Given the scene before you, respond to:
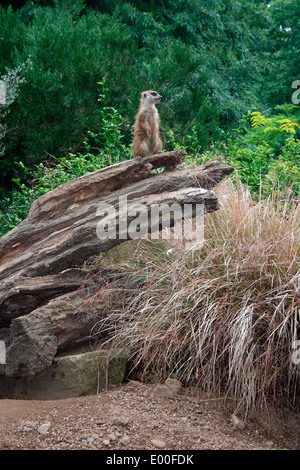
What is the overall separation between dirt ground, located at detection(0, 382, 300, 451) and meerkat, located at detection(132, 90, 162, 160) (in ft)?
6.96

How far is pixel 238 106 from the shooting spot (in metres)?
9.38

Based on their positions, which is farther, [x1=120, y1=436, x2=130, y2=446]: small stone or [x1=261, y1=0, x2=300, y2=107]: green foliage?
[x1=261, y1=0, x2=300, y2=107]: green foliage

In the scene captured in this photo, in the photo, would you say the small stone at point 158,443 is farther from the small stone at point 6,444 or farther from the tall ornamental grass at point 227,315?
the small stone at point 6,444

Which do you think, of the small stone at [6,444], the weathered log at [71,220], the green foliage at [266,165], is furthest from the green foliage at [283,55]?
the small stone at [6,444]

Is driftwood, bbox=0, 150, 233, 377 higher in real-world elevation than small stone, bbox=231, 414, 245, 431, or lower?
higher

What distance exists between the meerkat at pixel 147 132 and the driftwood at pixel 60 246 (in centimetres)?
48

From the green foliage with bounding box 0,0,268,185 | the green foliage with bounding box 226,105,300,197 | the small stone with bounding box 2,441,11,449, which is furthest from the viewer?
the green foliage with bounding box 0,0,268,185

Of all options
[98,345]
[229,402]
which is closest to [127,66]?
[98,345]

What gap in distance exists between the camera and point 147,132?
446 centimetres

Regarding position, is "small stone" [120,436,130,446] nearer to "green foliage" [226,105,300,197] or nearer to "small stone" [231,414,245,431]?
"small stone" [231,414,245,431]

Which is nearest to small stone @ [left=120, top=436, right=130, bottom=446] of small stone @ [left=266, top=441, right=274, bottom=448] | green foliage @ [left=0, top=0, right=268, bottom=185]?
small stone @ [left=266, top=441, right=274, bottom=448]

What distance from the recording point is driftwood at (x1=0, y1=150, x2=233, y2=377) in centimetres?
319

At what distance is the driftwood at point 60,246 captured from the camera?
3186 millimetres

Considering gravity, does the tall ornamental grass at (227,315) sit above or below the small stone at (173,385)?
above
